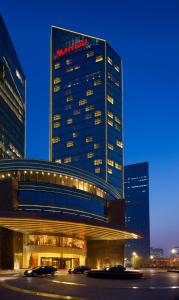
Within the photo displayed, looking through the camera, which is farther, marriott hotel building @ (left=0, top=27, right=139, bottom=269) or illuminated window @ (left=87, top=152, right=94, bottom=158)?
illuminated window @ (left=87, top=152, right=94, bottom=158)

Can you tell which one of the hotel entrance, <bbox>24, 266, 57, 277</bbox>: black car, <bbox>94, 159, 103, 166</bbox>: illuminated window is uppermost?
<bbox>94, 159, 103, 166</bbox>: illuminated window

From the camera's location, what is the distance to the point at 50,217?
7244 centimetres

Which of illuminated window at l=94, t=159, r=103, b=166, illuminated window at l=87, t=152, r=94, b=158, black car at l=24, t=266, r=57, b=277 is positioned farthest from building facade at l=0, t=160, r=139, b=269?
illuminated window at l=87, t=152, r=94, b=158

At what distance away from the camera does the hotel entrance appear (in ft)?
290

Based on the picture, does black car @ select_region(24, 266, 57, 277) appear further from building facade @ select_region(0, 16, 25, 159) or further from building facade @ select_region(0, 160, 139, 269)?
building facade @ select_region(0, 16, 25, 159)

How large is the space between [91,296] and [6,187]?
55511 millimetres

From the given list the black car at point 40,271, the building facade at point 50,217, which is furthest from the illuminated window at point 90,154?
the black car at point 40,271

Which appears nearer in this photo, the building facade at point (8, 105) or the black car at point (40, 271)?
the black car at point (40, 271)

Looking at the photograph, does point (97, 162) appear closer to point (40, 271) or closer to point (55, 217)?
point (55, 217)

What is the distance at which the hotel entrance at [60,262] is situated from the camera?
88287 millimetres

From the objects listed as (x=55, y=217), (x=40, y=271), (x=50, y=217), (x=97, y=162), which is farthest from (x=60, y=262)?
(x=97, y=162)

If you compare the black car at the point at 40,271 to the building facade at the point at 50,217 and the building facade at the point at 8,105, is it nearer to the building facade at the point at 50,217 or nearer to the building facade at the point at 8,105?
the building facade at the point at 50,217

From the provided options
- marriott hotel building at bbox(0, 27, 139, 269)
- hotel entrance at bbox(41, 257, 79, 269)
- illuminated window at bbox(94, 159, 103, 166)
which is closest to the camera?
marriott hotel building at bbox(0, 27, 139, 269)

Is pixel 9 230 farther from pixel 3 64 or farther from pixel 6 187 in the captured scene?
pixel 3 64
